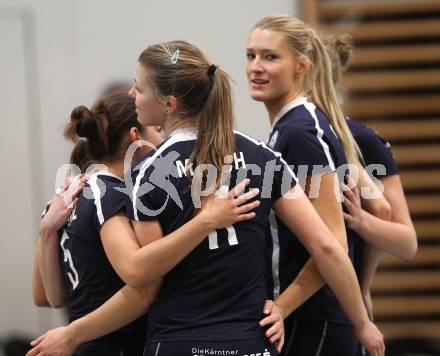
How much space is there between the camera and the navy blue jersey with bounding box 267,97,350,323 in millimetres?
2020

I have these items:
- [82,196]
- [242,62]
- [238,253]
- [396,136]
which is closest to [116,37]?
[242,62]

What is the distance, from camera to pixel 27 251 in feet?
14.8

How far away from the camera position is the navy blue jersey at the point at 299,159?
2020 millimetres

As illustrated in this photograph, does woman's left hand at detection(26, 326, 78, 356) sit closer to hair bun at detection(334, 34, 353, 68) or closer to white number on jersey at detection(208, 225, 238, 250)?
white number on jersey at detection(208, 225, 238, 250)

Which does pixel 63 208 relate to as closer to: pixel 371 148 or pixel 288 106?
pixel 288 106

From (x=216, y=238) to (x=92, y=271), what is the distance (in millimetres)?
382

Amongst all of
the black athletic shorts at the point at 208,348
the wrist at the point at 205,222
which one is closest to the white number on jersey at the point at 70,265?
the black athletic shorts at the point at 208,348

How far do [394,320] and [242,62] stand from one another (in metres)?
1.81

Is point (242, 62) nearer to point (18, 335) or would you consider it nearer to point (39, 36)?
point (39, 36)

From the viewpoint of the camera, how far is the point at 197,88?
1.79 meters

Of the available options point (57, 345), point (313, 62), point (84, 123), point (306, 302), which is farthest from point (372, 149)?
point (57, 345)

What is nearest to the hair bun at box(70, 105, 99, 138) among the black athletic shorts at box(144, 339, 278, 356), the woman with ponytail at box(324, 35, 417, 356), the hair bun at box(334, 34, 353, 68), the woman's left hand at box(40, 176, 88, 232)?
the woman's left hand at box(40, 176, 88, 232)

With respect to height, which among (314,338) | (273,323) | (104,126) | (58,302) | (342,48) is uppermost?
(342,48)

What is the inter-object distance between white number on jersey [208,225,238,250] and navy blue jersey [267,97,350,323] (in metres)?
0.35
